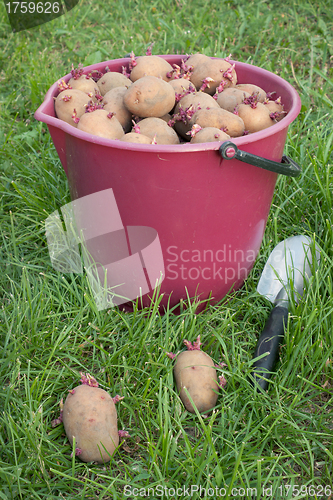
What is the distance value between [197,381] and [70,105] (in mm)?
1024

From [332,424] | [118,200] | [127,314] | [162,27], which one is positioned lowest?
[332,424]

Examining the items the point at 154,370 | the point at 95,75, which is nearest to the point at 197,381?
the point at 154,370

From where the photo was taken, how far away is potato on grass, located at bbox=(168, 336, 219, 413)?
133cm

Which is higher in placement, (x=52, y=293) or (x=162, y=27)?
(x=162, y=27)

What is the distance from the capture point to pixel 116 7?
374cm

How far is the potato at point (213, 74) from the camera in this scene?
1.65m

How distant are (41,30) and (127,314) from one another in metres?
2.88

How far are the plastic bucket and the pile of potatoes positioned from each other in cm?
8

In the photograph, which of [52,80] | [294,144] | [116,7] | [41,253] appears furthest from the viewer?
[116,7]

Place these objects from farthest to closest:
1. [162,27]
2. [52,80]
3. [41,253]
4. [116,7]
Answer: [116,7] → [162,27] → [52,80] → [41,253]

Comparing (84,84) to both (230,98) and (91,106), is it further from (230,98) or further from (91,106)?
(230,98)

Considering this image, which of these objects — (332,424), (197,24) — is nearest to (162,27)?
(197,24)

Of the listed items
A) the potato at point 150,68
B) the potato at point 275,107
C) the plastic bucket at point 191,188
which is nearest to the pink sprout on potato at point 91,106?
the plastic bucket at point 191,188

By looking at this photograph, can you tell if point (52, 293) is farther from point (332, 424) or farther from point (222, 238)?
point (332, 424)
